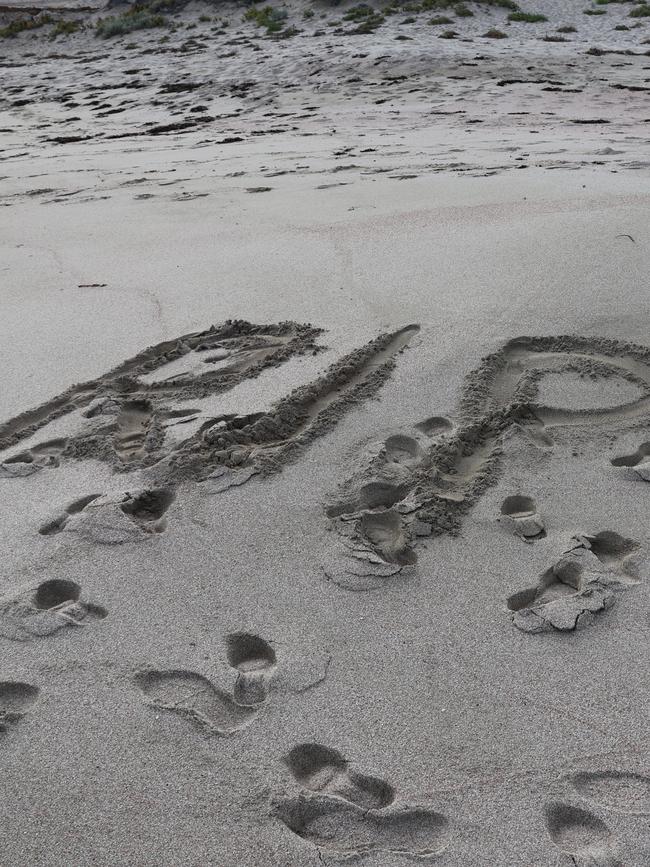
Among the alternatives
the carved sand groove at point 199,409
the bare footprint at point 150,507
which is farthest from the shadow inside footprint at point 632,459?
the bare footprint at point 150,507

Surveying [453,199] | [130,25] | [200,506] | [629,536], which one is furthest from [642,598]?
[130,25]

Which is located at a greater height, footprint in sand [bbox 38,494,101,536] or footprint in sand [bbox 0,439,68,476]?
footprint in sand [bbox 0,439,68,476]

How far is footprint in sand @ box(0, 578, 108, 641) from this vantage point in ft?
5.65

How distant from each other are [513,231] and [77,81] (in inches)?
399

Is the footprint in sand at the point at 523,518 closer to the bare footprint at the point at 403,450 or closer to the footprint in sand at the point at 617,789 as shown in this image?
the bare footprint at the point at 403,450

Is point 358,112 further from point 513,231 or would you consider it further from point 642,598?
point 642,598

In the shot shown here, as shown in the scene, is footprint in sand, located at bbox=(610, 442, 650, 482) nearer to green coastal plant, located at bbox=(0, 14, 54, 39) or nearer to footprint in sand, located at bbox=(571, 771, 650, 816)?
footprint in sand, located at bbox=(571, 771, 650, 816)

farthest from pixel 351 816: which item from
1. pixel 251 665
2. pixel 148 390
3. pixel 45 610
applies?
pixel 148 390

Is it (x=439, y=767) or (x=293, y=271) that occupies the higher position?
(x=293, y=271)

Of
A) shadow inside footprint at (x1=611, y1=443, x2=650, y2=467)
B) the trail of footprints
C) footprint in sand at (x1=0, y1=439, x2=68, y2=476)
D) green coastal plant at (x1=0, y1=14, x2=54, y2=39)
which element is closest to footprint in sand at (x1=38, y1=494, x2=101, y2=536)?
the trail of footprints

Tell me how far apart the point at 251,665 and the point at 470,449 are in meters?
1.03

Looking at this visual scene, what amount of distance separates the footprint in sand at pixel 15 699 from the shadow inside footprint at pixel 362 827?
0.59 meters

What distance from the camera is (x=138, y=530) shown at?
2.03 meters

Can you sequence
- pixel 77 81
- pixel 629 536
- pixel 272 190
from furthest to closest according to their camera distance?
pixel 77 81
pixel 272 190
pixel 629 536
